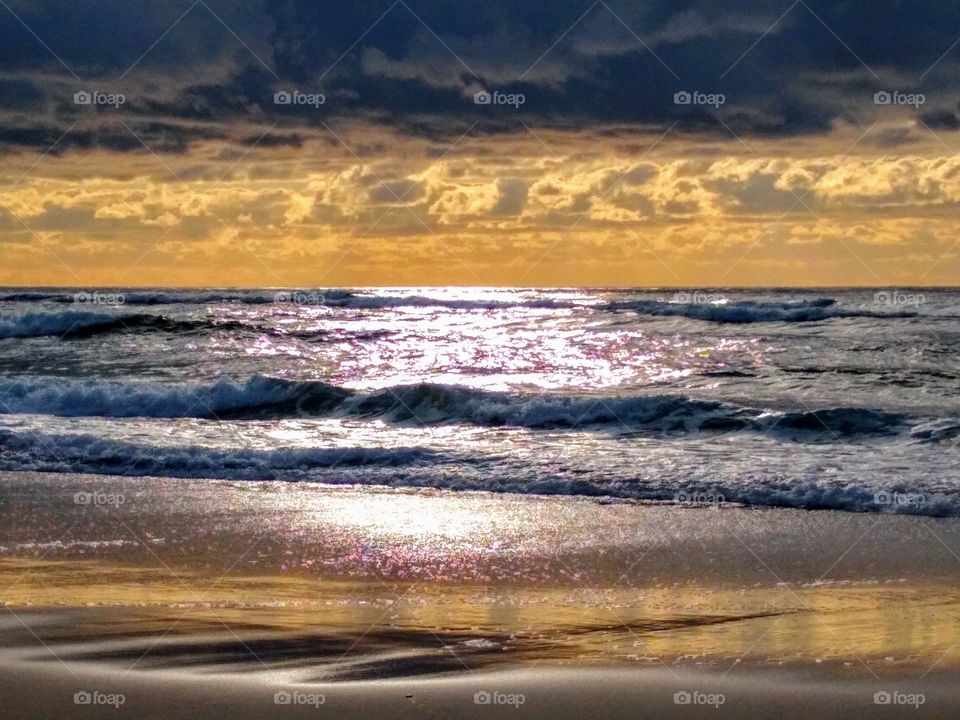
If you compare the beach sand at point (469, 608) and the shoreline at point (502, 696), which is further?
the beach sand at point (469, 608)

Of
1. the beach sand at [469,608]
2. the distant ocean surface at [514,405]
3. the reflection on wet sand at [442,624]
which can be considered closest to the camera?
the beach sand at [469,608]

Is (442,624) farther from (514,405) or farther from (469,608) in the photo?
(514,405)

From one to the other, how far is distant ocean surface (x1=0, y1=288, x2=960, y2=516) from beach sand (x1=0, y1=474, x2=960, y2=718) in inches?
61.8

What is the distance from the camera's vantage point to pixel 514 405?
16781 millimetres

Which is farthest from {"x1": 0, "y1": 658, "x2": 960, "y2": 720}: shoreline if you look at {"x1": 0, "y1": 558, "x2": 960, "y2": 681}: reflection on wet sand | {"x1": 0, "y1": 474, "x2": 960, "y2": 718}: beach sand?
{"x1": 0, "y1": 558, "x2": 960, "y2": 681}: reflection on wet sand

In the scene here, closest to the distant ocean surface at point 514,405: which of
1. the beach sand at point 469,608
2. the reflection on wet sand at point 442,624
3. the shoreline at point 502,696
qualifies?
the beach sand at point 469,608

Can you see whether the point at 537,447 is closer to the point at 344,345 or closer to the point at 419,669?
the point at 419,669

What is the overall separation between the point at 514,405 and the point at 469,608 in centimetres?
1034

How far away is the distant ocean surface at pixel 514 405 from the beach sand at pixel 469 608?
1571 millimetres

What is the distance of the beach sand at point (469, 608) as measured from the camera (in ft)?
16.1

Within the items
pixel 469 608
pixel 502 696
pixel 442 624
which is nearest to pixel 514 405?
pixel 469 608

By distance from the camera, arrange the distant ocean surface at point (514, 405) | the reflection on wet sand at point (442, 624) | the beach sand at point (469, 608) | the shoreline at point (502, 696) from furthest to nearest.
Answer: the distant ocean surface at point (514, 405)
the reflection on wet sand at point (442, 624)
the beach sand at point (469, 608)
the shoreline at point (502, 696)

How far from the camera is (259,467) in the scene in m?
12.1

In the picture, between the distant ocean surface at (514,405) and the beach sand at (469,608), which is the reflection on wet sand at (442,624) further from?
the distant ocean surface at (514,405)
